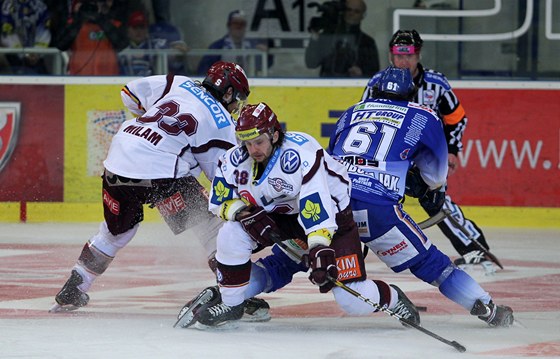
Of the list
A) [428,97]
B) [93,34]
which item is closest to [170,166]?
[428,97]

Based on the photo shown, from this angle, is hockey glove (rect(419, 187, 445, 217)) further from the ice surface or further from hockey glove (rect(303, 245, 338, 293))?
hockey glove (rect(303, 245, 338, 293))

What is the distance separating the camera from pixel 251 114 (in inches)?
204

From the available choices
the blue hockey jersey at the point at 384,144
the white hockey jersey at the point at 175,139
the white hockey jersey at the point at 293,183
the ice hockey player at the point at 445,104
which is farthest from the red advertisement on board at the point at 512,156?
the white hockey jersey at the point at 293,183

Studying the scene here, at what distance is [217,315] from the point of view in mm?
5398

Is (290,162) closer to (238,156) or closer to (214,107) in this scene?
(238,156)

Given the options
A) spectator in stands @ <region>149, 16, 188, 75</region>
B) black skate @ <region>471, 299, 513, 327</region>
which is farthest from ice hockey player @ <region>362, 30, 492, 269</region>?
spectator in stands @ <region>149, 16, 188, 75</region>

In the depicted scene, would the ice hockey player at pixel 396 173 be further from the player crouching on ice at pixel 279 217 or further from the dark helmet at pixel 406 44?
the dark helmet at pixel 406 44

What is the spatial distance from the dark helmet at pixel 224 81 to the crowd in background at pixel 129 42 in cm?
420

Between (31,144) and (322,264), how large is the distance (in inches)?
211

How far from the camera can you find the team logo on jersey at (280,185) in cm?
518

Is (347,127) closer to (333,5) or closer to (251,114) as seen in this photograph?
(251,114)

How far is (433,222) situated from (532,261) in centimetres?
161

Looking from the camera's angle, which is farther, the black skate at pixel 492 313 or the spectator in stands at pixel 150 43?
the spectator in stands at pixel 150 43

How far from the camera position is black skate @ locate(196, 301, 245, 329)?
17.7ft
